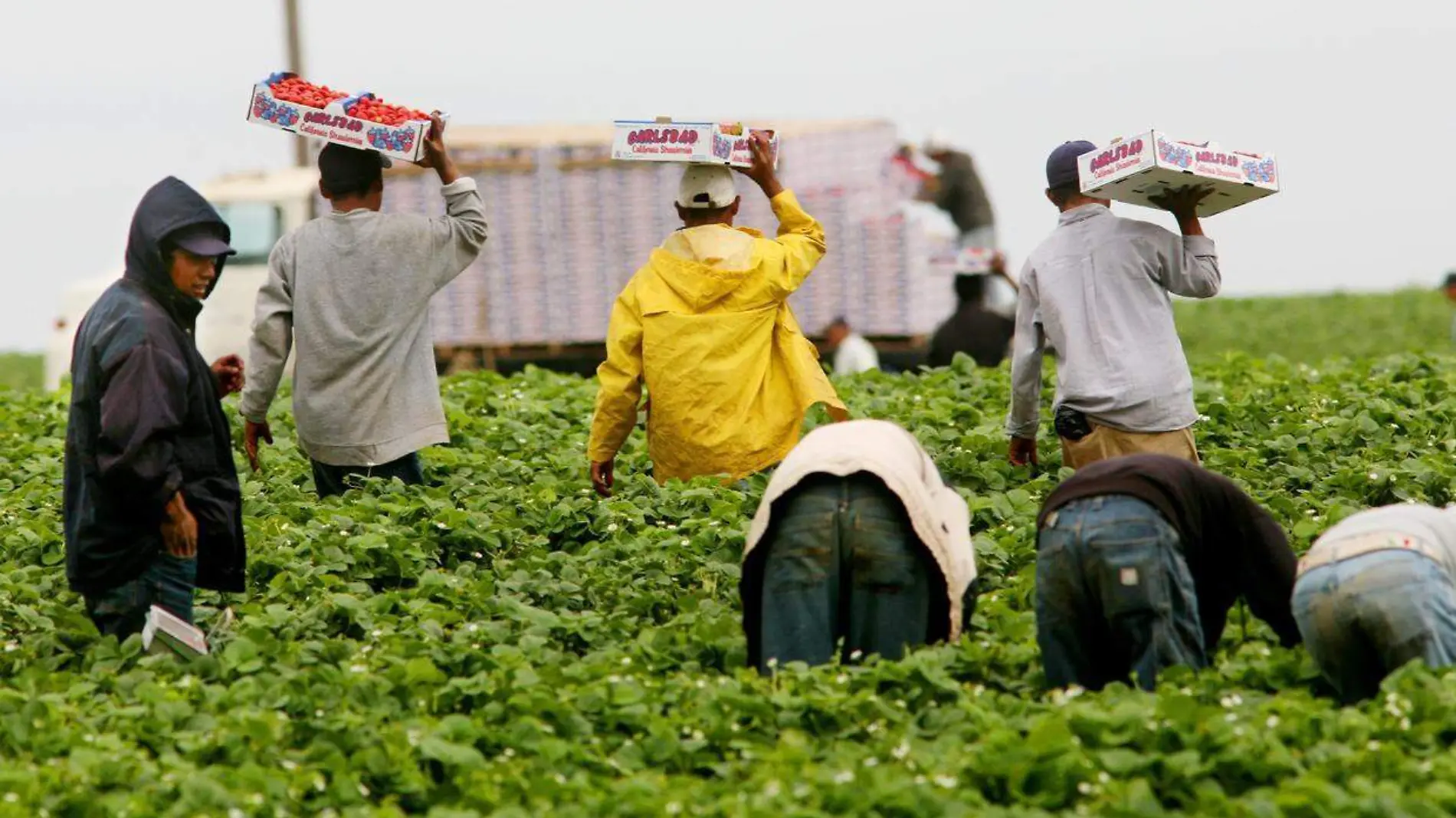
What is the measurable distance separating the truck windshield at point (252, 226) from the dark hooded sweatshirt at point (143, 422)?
14470 millimetres

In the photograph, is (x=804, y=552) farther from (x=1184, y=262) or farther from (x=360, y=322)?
(x=360, y=322)

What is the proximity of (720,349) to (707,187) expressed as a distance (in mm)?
671

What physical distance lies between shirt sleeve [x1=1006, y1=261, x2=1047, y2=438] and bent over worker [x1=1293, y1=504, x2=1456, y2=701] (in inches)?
101

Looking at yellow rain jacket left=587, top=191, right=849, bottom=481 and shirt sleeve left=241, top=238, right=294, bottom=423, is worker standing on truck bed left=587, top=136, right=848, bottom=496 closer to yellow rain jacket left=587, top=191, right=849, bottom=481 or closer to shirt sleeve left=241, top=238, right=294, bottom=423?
yellow rain jacket left=587, top=191, right=849, bottom=481

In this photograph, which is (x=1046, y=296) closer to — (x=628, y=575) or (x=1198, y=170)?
(x=1198, y=170)

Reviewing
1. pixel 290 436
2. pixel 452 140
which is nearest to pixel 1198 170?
pixel 290 436

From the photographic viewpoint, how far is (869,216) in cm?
2103

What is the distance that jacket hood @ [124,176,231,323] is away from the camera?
720 centimetres

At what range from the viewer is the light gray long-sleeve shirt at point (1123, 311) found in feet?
28.0

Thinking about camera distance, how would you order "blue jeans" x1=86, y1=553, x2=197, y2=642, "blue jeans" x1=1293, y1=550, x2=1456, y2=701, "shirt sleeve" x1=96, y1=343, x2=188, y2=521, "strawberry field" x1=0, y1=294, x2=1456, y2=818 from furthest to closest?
"blue jeans" x1=86, y1=553, x2=197, y2=642 → "shirt sleeve" x1=96, y1=343, x2=188, y2=521 → "blue jeans" x1=1293, y1=550, x2=1456, y2=701 → "strawberry field" x1=0, y1=294, x2=1456, y2=818

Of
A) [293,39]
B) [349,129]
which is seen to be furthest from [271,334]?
[293,39]

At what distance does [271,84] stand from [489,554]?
217 cm

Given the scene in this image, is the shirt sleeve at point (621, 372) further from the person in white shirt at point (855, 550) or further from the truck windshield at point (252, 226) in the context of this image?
the truck windshield at point (252, 226)

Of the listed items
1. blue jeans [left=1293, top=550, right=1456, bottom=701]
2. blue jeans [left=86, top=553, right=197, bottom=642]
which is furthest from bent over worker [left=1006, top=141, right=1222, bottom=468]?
blue jeans [left=86, top=553, right=197, bottom=642]
